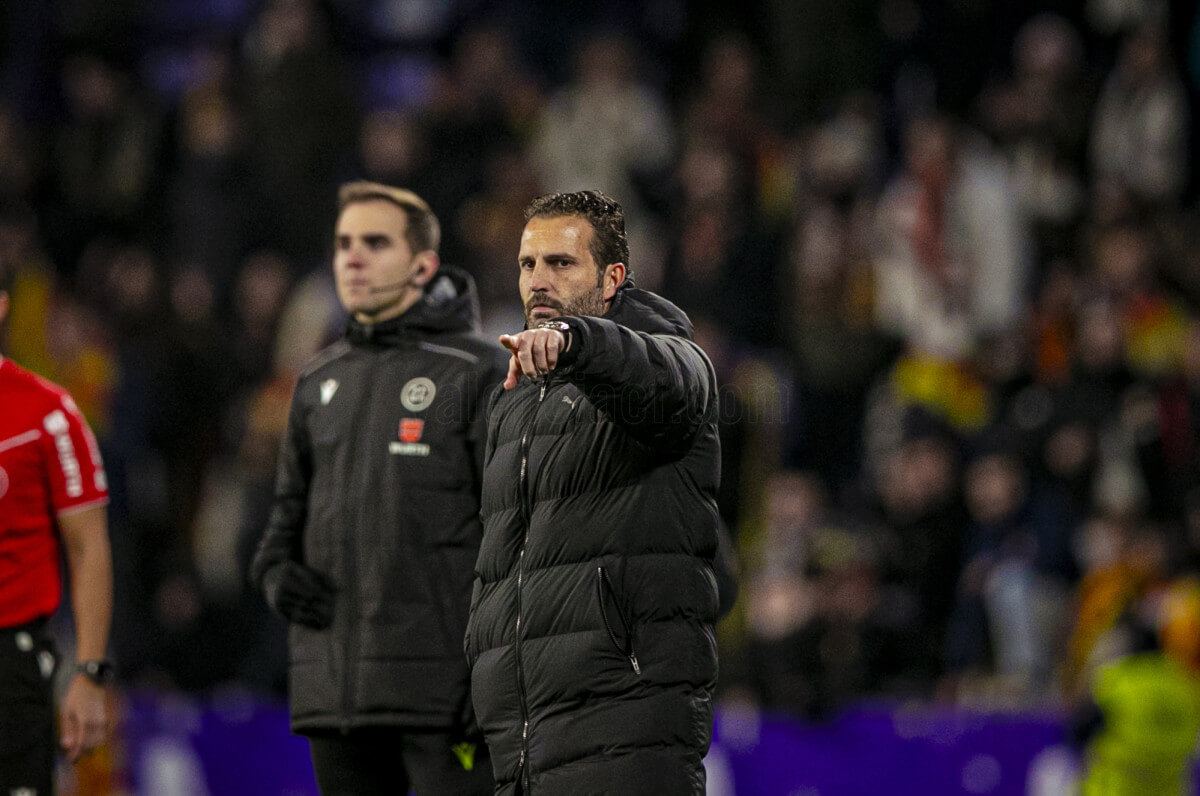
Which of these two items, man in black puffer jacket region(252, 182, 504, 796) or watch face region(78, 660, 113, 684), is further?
watch face region(78, 660, 113, 684)

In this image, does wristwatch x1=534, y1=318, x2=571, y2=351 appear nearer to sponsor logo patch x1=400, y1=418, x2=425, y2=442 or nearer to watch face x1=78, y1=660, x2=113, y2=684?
sponsor logo patch x1=400, y1=418, x2=425, y2=442

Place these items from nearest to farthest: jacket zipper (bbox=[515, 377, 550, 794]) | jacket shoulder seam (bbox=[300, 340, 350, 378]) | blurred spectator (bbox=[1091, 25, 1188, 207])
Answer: jacket zipper (bbox=[515, 377, 550, 794]) → jacket shoulder seam (bbox=[300, 340, 350, 378]) → blurred spectator (bbox=[1091, 25, 1188, 207])

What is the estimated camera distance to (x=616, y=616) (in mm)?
→ 4766

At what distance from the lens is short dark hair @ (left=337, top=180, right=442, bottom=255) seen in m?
6.41

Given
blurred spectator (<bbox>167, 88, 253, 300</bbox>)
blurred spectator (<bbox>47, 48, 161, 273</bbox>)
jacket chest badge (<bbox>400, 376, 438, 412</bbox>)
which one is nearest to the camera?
jacket chest badge (<bbox>400, 376, 438, 412</bbox>)

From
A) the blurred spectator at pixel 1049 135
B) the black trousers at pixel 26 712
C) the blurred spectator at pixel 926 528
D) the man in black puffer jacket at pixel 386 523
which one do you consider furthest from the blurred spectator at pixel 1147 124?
the black trousers at pixel 26 712

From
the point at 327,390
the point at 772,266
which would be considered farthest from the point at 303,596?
the point at 772,266

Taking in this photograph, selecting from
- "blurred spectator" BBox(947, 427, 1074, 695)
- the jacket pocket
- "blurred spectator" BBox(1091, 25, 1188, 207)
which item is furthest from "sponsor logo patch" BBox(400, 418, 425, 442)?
"blurred spectator" BBox(1091, 25, 1188, 207)

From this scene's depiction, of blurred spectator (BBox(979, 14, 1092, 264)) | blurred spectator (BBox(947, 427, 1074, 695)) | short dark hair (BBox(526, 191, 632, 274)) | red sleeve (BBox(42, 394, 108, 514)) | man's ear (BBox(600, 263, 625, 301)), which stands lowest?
blurred spectator (BBox(947, 427, 1074, 695))

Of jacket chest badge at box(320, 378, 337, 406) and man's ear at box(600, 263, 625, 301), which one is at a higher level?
man's ear at box(600, 263, 625, 301)

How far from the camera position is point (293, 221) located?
14289mm

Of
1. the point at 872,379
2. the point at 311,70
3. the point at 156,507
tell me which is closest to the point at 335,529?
the point at 872,379

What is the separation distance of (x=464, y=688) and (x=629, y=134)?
863cm

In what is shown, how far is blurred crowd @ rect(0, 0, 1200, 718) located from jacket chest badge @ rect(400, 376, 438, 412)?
4349 millimetres
